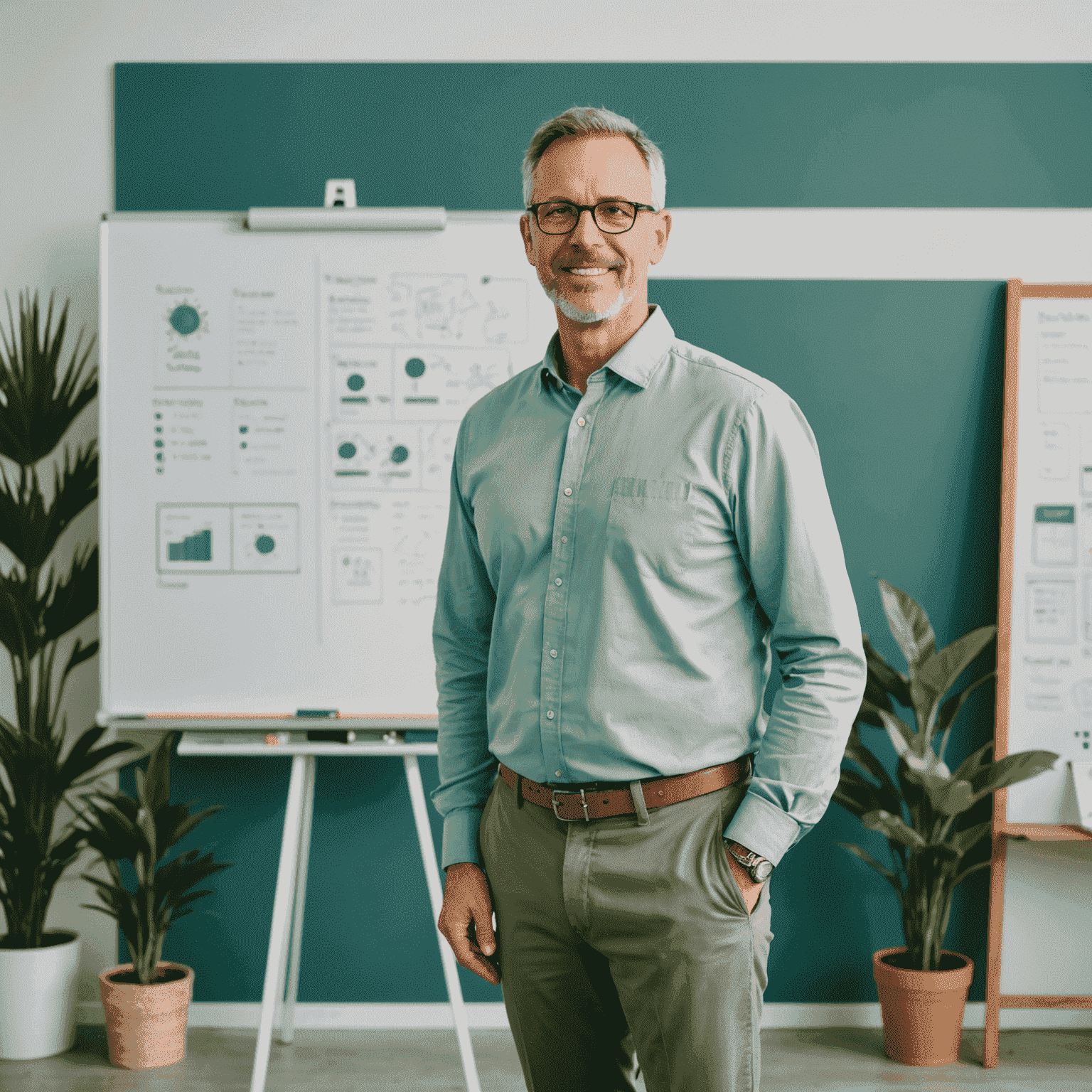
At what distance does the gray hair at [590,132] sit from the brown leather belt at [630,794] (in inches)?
28.7

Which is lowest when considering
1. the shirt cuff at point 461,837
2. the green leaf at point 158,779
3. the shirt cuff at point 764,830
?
the green leaf at point 158,779

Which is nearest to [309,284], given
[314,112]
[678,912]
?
[314,112]

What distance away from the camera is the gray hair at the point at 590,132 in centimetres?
118

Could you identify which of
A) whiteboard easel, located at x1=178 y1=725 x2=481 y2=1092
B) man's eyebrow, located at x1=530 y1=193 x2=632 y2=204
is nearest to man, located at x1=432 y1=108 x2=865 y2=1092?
man's eyebrow, located at x1=530 y1=193 x2=632 y2=204

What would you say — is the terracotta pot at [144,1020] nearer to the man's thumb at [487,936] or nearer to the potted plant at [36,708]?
the potted plant at [36,708]

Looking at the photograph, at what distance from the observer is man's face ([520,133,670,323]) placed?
1171mm

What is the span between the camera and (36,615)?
8.11 feet

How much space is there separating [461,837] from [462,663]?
9.8 inches

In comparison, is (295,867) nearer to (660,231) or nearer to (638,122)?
(660,231)

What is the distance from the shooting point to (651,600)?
45.2 inches

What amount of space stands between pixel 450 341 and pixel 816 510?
149 centimetres

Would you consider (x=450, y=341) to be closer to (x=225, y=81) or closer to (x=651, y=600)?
(x=225, y=81)

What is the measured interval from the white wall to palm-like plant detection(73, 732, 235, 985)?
1.26ft

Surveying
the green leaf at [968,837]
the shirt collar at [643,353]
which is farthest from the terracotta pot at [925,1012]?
the shirt collar at [643,353]
